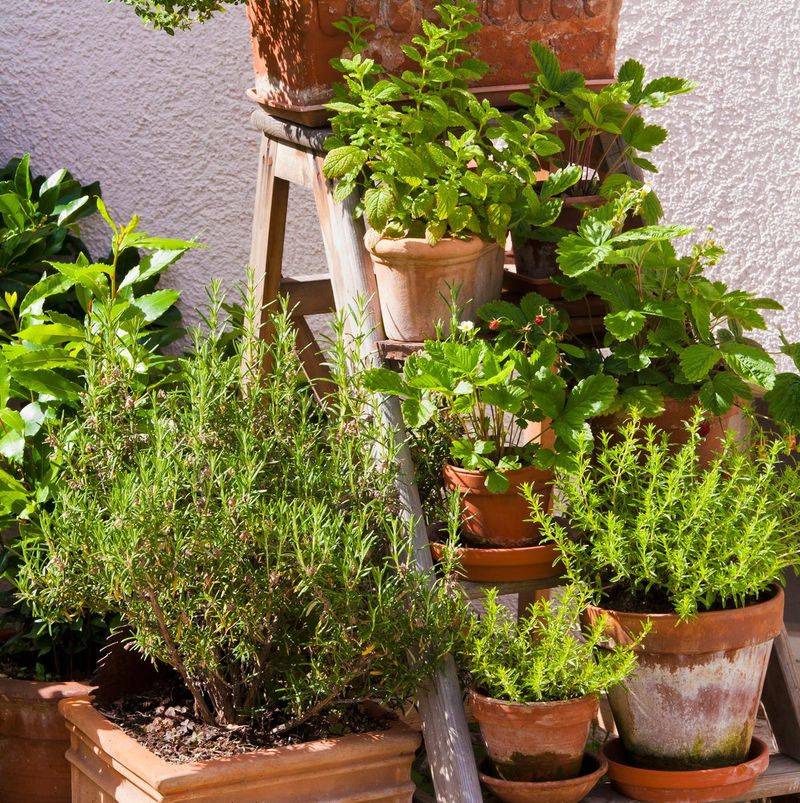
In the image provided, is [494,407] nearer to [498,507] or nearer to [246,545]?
[498,507]

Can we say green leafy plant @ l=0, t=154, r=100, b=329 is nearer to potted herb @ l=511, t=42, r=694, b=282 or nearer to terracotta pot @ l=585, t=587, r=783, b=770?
potted herb @ l=511, t=42, r=694, b=282

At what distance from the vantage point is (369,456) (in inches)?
78.7

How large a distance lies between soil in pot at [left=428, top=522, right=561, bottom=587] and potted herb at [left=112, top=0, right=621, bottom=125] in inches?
34.3

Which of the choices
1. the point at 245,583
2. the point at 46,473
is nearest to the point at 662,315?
the point at 245,583

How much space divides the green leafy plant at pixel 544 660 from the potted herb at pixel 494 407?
18cm

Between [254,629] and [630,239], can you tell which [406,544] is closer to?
[254,629]

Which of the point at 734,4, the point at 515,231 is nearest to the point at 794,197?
the point at 734,4

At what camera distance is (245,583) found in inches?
74.2

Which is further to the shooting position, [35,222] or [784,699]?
[35,222]

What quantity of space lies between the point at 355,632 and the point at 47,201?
1802mm

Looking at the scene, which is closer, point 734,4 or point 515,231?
point 515,231

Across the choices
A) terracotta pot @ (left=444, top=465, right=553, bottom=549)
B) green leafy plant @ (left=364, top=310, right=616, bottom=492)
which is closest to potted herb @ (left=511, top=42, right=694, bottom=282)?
green leafy plant @ (left=364, top=310, right=616, bottom=492)

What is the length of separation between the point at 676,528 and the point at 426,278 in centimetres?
62

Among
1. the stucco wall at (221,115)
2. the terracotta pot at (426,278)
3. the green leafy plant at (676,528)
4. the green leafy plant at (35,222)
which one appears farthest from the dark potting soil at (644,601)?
the green leafy plant at (35,222)
